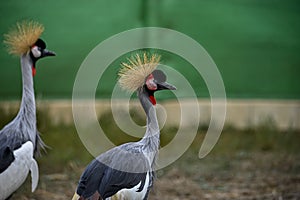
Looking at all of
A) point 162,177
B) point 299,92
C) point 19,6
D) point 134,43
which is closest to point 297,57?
point 299,92

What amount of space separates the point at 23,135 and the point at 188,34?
2.07 meters

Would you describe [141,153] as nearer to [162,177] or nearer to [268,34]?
[162,177]

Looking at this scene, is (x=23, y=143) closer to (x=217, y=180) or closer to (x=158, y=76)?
(x=158, y=76)

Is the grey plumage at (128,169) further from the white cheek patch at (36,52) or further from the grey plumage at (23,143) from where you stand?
the white cheek patch at (36,52)

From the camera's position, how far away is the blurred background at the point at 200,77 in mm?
4395

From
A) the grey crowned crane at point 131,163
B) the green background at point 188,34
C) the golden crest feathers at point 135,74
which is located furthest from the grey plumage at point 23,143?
the green background at point 188,34

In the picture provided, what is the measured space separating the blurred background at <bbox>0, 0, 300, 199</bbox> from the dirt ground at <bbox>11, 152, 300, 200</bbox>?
13mm

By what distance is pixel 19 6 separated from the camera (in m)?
4.58

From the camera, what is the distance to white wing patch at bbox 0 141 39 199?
2.92m

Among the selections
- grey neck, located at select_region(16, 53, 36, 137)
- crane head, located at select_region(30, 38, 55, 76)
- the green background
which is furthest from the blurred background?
crane head, located at select_region(30, 38, 55, 76)

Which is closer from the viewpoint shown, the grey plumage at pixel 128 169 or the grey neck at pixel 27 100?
the grey plumage at pixel 128 169

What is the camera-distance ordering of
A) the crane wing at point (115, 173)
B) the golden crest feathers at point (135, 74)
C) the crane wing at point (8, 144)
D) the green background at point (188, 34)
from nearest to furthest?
the crane wing at point (115, 173) < the golden crest feathers at point (135, 74) < the crane wing at point (8, 144) < the green background at point (188, 34)

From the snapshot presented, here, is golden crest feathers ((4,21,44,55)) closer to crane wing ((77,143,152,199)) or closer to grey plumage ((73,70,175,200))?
grey plumage ((73,70,175,200))

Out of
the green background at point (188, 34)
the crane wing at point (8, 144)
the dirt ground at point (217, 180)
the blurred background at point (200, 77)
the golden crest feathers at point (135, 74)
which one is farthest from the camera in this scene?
the green background at point (188, 34)
